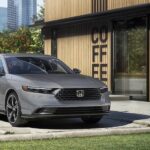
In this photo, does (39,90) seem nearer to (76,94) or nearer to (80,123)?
(76,94)

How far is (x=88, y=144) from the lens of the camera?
9.60 meters

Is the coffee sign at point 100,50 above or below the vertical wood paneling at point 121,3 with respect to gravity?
below

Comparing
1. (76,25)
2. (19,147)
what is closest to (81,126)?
(19,147)

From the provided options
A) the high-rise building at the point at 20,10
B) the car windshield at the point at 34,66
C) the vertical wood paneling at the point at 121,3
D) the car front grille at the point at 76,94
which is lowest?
the car front grille at the point at 76,94

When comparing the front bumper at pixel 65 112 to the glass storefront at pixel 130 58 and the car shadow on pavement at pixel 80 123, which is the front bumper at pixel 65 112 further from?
the glass storefront at pixel 130 58

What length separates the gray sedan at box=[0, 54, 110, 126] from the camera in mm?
11641

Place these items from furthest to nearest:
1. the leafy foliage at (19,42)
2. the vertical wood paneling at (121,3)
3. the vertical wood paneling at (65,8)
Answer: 1. the leafy foliage at (19,42)
2. the vertical wood paneling at (65,8)
3. the vertical wood paneling at (121,3)

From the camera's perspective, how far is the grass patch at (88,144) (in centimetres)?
918

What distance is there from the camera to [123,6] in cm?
2062

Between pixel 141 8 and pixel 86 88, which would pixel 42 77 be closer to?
pixel 86 88

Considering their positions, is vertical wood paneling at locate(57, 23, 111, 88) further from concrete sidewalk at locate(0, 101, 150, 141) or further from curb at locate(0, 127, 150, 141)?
curb at locate(0, 127, 150, 141)

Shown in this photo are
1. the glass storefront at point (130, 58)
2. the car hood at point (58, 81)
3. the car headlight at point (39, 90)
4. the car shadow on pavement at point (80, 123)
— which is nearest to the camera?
the car headlight at point (39, 90)

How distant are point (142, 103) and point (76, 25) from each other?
6.73 m

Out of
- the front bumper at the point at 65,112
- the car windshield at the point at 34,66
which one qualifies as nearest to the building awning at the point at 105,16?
the car windshield at the point at 34,66
